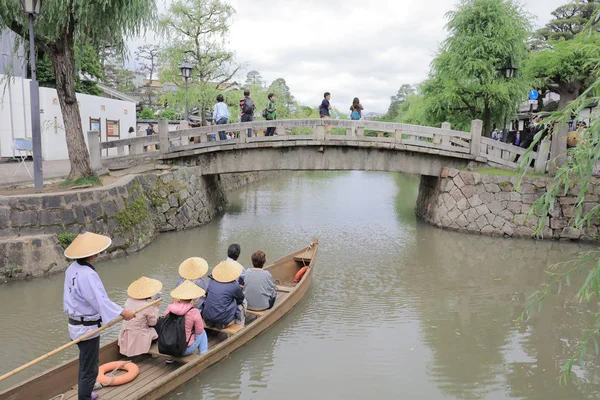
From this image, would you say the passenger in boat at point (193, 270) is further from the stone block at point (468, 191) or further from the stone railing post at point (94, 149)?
the stone block at point (468, 191)

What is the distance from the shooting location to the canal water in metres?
5.36

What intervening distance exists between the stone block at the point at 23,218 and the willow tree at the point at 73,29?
2.28m

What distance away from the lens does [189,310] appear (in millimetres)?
4953

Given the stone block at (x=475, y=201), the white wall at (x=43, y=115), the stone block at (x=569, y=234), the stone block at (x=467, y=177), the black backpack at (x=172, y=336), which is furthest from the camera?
the white wall at (x=43, y=115)

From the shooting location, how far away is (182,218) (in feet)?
43.2

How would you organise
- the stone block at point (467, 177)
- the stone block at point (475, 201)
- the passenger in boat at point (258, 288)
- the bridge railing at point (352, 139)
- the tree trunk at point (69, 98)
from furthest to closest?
the bridge railing at point (352, 139), the stone block at point (467, 177), the stone block at point (475, 201), the tree trunk at point (69, 98), the passenger in boat at point (258, 288)

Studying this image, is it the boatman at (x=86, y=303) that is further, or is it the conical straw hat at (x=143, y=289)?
the conical straw hat at (x=143, y=289)

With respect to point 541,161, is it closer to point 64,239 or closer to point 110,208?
point 110,208

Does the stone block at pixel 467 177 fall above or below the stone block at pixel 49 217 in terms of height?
above

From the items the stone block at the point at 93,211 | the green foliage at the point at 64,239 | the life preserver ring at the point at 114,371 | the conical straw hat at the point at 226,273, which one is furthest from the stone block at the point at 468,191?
the life preserver ring at the point at 114,371

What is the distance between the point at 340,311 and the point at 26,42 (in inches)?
378

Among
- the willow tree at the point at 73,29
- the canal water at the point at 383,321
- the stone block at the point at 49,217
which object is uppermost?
the willow tree at the point at 73,29

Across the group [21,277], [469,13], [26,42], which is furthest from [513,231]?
[26,42]

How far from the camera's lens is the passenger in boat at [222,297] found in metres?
5.72
